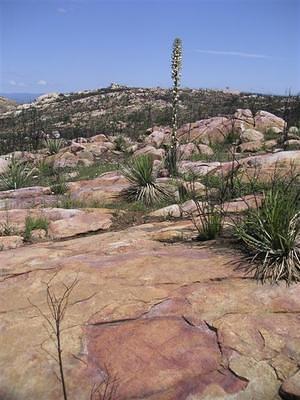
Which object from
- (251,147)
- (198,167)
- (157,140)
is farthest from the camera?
(157,140)

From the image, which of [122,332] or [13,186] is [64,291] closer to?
[122,332]

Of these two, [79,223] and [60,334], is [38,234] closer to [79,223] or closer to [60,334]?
[79,223]

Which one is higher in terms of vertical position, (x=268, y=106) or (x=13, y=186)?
(x=268, y=106)

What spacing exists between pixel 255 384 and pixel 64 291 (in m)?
A: 1.75

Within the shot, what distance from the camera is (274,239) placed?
13.6ft

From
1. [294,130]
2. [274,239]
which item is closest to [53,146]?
[294,130]

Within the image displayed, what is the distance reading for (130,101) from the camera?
36.9m

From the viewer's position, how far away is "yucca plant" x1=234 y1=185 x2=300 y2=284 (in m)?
3.98

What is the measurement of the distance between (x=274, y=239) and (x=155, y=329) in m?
1.31

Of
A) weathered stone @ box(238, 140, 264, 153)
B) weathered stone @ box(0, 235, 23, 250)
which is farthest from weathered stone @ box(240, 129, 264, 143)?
weathered stone @ box(0, 235, 23, 250)

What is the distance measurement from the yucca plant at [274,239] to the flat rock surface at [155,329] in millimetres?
142

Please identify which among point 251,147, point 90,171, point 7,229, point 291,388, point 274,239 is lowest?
point 90,171

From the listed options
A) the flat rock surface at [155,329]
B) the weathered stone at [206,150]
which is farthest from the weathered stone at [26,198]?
the weathered stone at [206,150]

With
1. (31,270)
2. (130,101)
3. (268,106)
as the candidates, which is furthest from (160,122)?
(31,270)
